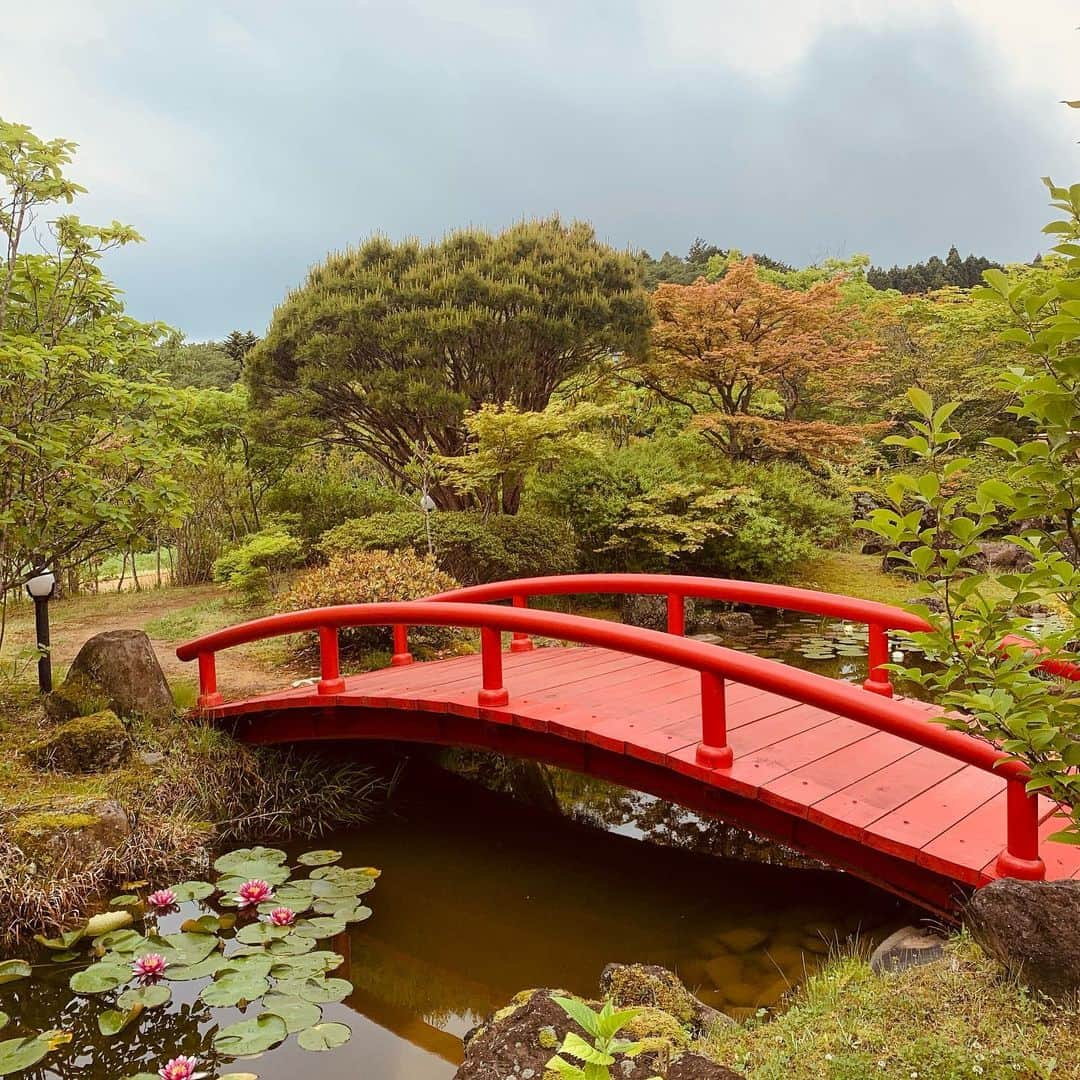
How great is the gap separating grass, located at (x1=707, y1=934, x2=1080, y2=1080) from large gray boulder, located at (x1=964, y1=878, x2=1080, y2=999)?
0.06 metres

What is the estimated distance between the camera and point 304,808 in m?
4.81

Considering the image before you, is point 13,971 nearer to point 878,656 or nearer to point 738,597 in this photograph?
point 738,597

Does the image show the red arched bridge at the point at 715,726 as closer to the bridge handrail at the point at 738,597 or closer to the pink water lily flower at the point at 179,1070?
the bridge handrail at the point at 738,597

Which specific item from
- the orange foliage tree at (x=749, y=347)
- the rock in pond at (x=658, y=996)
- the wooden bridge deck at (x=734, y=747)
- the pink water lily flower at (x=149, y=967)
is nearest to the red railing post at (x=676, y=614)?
the wooden bridge deck at (x=734, y=747)

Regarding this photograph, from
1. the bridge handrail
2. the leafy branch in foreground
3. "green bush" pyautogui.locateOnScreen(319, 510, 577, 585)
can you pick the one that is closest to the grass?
the leafy branch in foreground

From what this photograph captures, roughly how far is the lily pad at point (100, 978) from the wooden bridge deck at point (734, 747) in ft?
5.41

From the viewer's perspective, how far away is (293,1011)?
9.58 ft

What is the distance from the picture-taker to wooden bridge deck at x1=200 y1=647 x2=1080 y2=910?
2916mm

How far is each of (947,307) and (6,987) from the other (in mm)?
14865

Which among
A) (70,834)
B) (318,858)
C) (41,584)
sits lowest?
(318,858)

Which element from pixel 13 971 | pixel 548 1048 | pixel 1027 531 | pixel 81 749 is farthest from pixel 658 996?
pixel 81 749

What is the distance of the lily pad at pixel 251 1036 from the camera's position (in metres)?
2.70

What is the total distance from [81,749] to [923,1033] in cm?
417

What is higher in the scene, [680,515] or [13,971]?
[680,515]
